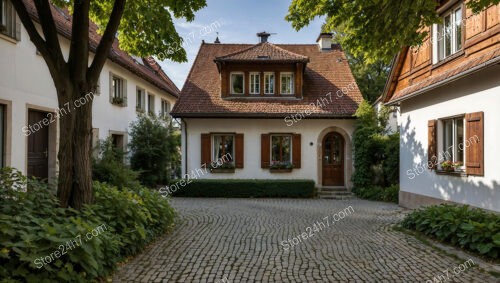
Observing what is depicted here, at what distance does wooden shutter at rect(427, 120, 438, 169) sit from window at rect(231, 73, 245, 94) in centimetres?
893

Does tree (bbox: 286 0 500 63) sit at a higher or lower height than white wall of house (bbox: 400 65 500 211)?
higher

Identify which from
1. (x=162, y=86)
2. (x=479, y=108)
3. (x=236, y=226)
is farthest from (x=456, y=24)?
(x=162, y=86)

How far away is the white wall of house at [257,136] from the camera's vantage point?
16.6 metres

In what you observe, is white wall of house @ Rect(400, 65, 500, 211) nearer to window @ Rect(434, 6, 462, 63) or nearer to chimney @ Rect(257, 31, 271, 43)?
window @ Rect(434, 6, 462, 63)

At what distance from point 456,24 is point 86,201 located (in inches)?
399

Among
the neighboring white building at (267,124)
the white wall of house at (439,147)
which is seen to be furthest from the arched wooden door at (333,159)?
the white wall of house at (439,147)

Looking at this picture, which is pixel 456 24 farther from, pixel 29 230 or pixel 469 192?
pixel 29 230

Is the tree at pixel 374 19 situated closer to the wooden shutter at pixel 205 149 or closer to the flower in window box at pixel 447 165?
the flower in window box at pixel 447 165

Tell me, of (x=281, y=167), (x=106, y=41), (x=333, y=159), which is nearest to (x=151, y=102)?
(x=281, y=167)

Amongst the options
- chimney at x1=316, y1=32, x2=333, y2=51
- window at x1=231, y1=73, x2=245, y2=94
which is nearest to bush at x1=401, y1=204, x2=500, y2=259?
window at x1=231, y1=73, x2=245, y2=94

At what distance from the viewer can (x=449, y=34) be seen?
10.4 m

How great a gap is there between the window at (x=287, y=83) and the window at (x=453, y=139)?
26.3 feet

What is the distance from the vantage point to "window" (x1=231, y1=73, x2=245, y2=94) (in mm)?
17484

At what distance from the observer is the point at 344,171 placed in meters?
17.0
